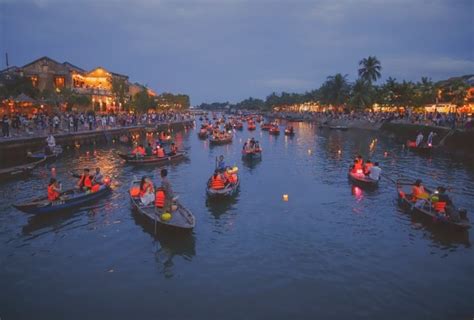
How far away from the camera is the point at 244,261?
1471 cm

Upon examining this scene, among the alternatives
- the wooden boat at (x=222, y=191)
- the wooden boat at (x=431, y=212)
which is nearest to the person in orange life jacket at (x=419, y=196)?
the wooden boat at (x=431, y=212)

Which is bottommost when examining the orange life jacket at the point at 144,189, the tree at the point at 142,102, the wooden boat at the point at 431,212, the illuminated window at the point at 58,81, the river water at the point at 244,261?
the river water at the point at 244,261

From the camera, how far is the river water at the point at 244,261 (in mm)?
11641

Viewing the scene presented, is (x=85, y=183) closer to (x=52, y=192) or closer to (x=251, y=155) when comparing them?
(x=52, y=192)

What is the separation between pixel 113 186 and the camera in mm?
26641

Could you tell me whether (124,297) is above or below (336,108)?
below

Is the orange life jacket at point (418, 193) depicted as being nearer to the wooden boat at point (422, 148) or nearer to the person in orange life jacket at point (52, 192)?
the person in orange life jacket at point (52, 192)

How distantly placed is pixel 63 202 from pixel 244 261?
10.5 meters

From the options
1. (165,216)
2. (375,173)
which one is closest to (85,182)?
(165,216)

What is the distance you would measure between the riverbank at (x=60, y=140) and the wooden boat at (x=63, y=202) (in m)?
16.5

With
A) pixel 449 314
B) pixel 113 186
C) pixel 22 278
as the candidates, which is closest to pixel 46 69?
pixel 113 186

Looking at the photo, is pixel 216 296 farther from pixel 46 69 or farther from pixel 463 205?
pixel 46 69

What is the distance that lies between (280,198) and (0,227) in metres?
14.8

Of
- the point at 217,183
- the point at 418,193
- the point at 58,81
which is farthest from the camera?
the point at 58,81
